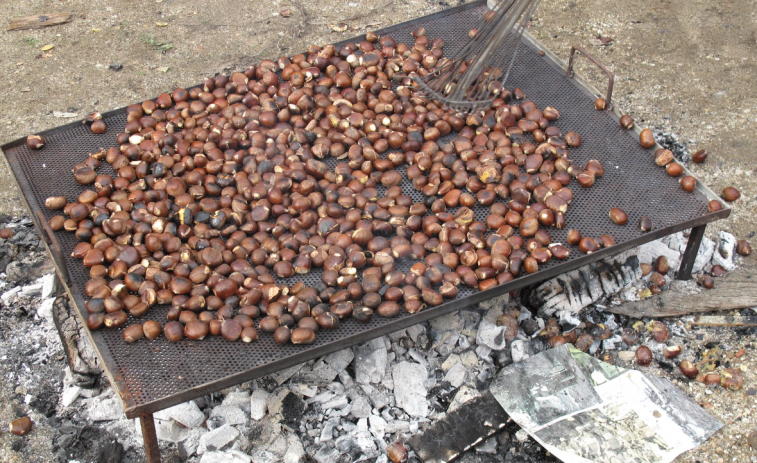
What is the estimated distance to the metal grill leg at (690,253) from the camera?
111 inches

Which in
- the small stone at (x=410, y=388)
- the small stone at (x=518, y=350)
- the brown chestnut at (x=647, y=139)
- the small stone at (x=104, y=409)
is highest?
the brown chestnut at (x=647, y=139)

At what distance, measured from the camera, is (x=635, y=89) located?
163 inches

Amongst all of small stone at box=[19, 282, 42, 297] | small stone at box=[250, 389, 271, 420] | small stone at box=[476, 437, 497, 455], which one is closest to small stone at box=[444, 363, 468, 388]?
small stone at box=[476, 437, 497, 455]

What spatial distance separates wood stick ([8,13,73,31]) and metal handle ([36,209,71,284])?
8.74 ft

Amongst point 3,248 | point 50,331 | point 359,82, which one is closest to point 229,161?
point 359,82

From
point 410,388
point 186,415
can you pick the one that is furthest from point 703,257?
point 186,415

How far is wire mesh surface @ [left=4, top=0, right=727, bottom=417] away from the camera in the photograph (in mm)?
2158

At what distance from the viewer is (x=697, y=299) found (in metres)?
3.00

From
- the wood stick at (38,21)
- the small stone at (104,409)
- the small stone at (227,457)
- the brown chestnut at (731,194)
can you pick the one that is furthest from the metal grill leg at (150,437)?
the wood stick at (38,21)

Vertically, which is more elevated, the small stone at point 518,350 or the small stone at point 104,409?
the small stone at point 518,350

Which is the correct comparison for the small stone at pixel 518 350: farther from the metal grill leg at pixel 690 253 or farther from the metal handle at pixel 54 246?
the metal handle at pixel 54 246

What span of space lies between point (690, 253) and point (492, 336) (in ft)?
3.36

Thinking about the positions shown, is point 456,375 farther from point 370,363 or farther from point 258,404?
point 258,404

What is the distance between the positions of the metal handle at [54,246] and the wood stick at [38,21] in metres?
2.66
